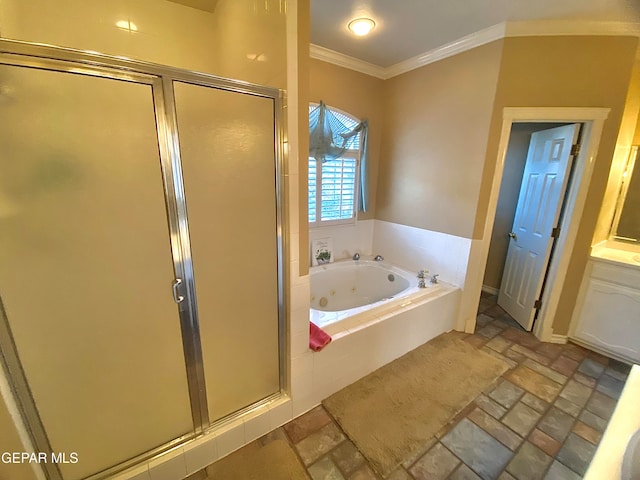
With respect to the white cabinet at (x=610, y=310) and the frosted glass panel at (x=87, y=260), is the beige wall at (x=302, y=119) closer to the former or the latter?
the frosted glass panel at (x=87, y=260)

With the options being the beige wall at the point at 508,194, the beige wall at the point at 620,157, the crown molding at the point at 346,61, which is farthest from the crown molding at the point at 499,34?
the beige wall at the point at 508,194

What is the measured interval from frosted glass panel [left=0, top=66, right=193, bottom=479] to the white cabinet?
323cm

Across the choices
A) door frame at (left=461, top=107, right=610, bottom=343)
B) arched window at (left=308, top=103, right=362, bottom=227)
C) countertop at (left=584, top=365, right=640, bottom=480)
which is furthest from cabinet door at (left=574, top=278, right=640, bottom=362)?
arched window at (left=308, top=103, right=362, bottom=227)

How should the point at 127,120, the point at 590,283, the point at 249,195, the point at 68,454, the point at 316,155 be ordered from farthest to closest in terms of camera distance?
the point at 316,155 → the point at 590,283 → the point at 249,195 → the point at 68,454 → the point at 127,120

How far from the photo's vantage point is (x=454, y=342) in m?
2.39

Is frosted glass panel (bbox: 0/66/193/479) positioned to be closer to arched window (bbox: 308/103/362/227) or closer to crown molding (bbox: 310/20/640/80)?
arched window (bbox: 308/103/362/227)

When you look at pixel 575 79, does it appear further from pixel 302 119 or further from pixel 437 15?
pixel 302 119

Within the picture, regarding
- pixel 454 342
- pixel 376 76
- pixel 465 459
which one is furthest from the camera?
pixel 376 76

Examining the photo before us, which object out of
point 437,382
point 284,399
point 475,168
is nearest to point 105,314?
point 284,399

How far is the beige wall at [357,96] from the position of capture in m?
2.52

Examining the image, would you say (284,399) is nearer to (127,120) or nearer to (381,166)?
(127,120)

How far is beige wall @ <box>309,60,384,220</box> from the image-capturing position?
8.26 ft

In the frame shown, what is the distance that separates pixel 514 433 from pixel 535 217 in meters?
1.95

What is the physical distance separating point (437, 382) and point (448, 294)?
31.7 inches
